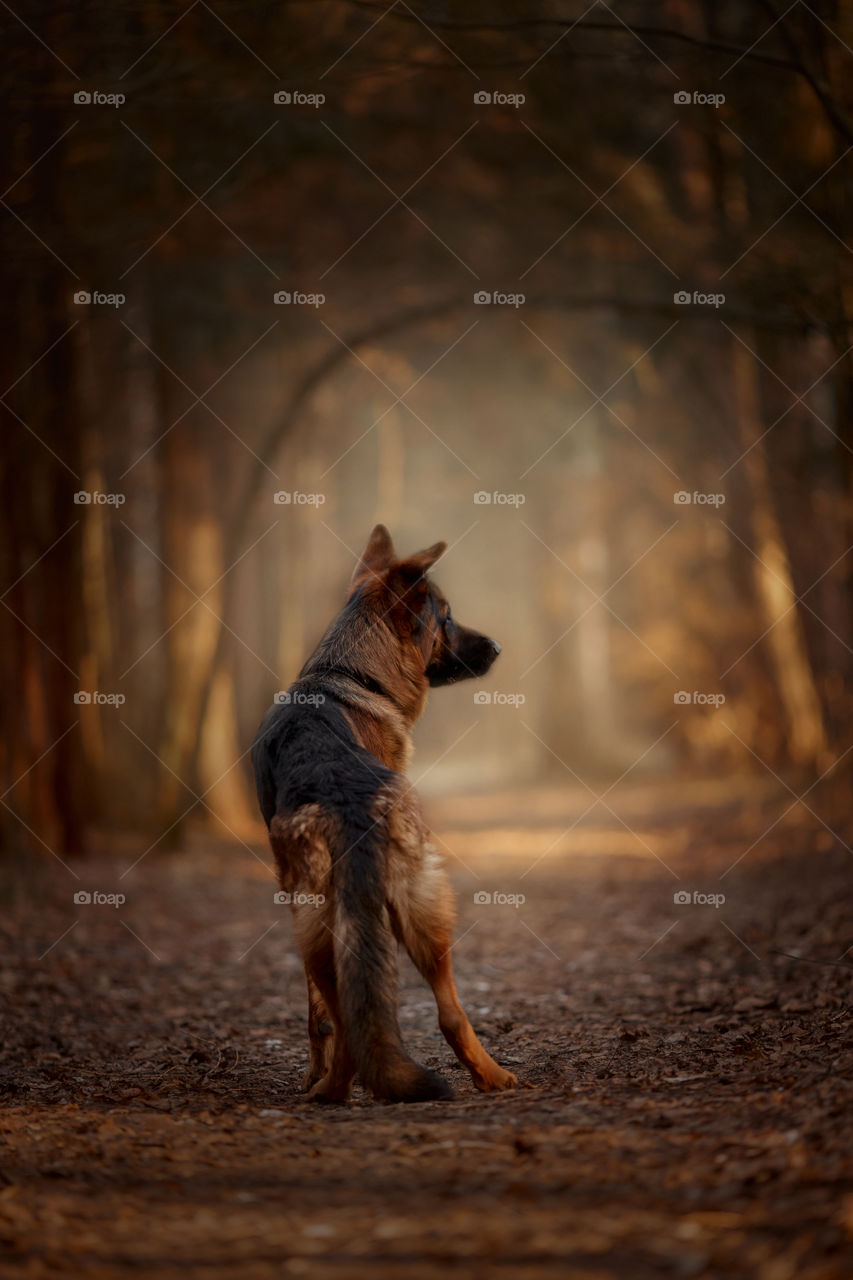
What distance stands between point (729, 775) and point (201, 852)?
1526 cm

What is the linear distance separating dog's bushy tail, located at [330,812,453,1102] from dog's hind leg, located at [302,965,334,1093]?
83 centimetres

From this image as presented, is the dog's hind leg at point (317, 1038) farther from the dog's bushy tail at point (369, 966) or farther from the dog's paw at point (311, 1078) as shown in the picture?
the dog's bushy tail at point (369, 966)

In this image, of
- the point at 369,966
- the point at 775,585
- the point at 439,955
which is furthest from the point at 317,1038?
the point at 775,585

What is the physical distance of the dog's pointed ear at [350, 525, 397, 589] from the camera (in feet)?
25.8

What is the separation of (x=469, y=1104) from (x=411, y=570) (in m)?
3.19

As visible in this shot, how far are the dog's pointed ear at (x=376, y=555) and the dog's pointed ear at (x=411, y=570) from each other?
0.51 metres

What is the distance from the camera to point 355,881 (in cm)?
540

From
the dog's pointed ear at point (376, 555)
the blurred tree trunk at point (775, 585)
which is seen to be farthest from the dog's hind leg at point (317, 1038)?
the blurred tree trunk at point (775, 585)

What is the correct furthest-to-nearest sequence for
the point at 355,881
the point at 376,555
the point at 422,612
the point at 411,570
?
the point at 376,555, the point at 422,612, the point at 411,570, the point at 355,881

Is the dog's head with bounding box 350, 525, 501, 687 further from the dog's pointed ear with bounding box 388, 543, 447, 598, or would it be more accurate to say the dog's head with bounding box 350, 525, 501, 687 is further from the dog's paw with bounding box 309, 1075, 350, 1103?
the dog's paw with bounding box 309, 1075, 350, 1103

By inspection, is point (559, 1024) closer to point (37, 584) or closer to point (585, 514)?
point (37, 584)

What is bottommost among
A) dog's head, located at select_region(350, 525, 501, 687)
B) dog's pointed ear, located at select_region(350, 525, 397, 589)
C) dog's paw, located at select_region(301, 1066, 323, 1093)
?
dog's paw, located at select_region(301, 1066, 323, 1093)

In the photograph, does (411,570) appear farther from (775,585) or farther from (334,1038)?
(775,585)

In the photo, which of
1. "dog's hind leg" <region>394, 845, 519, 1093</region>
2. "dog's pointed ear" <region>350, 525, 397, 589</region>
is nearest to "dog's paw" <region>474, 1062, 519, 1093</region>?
"dog's hind leg" <region>394, 845, 519, 1093</region>
